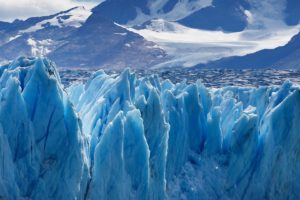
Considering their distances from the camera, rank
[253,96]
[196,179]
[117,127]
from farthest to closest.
Answer: [253,96] → [196,179] → [117,127]

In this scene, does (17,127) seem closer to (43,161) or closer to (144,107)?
(43,161)

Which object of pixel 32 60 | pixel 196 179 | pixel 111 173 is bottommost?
pixel 196 179

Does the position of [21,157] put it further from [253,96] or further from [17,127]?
[253,96]

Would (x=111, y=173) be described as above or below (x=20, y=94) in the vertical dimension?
below

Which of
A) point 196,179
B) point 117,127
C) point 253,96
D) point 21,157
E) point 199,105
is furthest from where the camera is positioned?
point 253,96

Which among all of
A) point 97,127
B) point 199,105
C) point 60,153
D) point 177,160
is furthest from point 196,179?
point 60,153

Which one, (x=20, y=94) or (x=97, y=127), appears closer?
(x=20, y=94)
